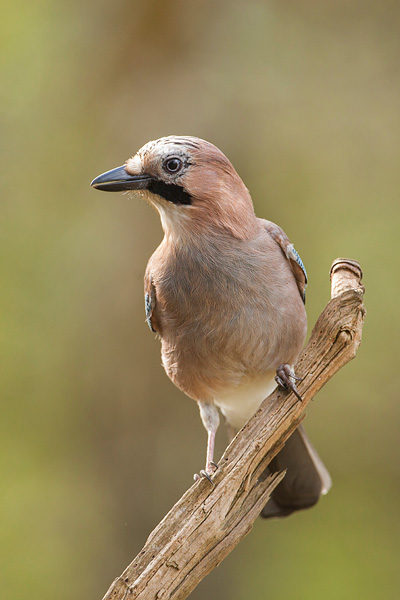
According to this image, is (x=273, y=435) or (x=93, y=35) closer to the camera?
(x=273, y=435)

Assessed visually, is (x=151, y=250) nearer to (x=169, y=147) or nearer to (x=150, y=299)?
(x=150, y=299)

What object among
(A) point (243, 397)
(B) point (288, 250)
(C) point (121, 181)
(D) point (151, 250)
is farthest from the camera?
(D) point (151, 250)

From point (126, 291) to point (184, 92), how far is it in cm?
233

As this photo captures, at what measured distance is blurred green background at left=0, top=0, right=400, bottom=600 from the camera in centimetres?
768

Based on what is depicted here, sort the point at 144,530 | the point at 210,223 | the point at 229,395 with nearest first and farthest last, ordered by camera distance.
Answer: the point at 210,223, the point at 229,395, the point at 144,530

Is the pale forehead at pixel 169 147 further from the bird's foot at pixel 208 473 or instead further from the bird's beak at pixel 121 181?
the bird's foot at pixel 208 473

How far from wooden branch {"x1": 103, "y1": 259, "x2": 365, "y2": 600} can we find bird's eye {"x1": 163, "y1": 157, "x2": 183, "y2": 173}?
42.8 inches

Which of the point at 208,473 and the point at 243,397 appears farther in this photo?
the point at 243,397

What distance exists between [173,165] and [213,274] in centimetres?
64

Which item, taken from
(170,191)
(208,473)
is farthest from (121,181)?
(208,473)

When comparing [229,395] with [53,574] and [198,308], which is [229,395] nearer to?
[198,308]

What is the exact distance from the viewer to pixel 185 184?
3748 mm

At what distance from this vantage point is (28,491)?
26.4ft

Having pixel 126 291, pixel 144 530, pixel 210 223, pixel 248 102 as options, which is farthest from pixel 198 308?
pixel 248 102
